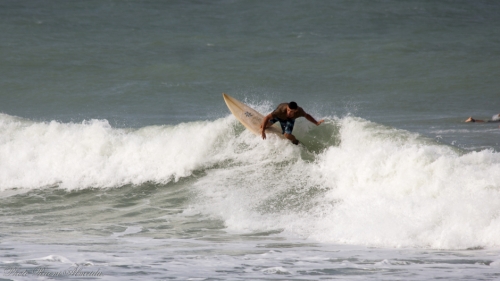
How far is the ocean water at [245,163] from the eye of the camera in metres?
6.98

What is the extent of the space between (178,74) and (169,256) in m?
17.5

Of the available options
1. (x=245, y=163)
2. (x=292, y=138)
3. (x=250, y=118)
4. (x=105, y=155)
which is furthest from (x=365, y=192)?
(x=105, y=155)

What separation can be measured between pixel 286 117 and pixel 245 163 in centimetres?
130

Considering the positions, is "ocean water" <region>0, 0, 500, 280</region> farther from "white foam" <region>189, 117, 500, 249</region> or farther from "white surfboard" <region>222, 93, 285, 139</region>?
"white surfboard" <region>222, 93, 285, 139</region>

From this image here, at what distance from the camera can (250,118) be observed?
12.2m

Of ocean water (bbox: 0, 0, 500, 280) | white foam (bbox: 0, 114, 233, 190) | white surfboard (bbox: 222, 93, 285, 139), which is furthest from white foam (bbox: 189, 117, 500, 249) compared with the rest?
white foam (bbox: 0, 114, 233, 190)

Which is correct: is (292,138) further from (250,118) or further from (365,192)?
(365,192)

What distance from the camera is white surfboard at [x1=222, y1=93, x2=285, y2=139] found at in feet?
37.9

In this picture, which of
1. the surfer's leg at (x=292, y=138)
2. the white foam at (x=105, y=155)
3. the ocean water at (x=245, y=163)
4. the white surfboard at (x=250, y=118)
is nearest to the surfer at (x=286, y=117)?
the surfer's leg at (x=292, y=138)

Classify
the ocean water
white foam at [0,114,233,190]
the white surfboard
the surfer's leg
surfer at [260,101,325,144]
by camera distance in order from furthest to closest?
white foam at [0,114,233,190], the white surfboard, the surfer's leg, surfer at [260,101,325,144], the ocean water

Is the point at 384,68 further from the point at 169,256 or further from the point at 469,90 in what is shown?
the point at 169,256

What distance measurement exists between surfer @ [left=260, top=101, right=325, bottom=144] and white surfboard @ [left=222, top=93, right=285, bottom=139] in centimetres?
17

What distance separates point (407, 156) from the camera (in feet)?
31.5

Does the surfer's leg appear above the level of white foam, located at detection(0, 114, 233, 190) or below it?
above
